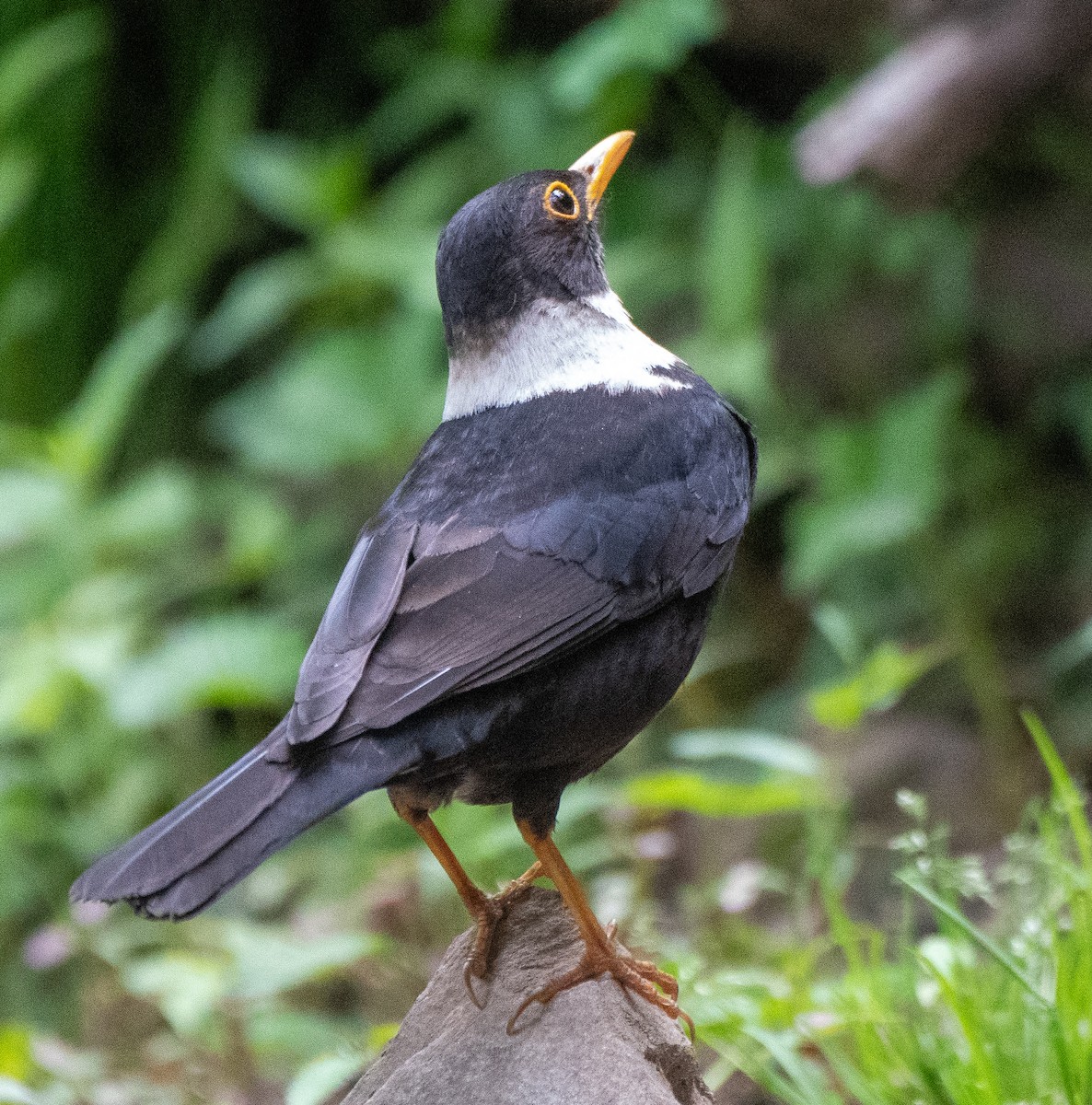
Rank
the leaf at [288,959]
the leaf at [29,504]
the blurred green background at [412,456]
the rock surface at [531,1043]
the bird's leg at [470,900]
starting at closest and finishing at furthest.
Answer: the rock surface at [531,1043]
the bird's leg at [470,900]
the leaf at [288,959]
the blurred green background at [412,456]
the leaf at [29,504]

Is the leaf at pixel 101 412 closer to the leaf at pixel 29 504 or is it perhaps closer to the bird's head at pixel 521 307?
the leaf at pixel 29 504

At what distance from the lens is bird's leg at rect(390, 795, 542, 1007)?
280 centimetres

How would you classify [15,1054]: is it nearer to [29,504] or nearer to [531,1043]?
[531,1043]

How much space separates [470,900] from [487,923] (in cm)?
5

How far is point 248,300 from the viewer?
623 centimetres

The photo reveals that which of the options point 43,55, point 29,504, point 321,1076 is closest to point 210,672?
point 29,504

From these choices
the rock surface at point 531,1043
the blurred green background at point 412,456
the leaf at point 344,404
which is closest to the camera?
the rock surface at point 531,1043

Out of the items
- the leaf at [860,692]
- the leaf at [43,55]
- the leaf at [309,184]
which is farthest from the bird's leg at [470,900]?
the leaf at [43,55]

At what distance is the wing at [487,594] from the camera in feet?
7.95

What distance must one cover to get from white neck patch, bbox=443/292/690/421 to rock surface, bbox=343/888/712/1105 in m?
1.04

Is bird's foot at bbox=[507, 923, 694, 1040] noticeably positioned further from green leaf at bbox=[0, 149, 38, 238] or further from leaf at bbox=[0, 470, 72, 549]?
green leaf at bbox=[0, 149, 38, 238]

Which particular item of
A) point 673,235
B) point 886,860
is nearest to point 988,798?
point 886,860

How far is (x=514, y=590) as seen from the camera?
254 cm

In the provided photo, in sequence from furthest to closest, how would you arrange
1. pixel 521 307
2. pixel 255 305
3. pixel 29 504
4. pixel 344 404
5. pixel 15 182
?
1. pixel 15 182
2. pixel 255 305
3. pixel 344 404
4. pixel 29 504
5. pixel 521 307
